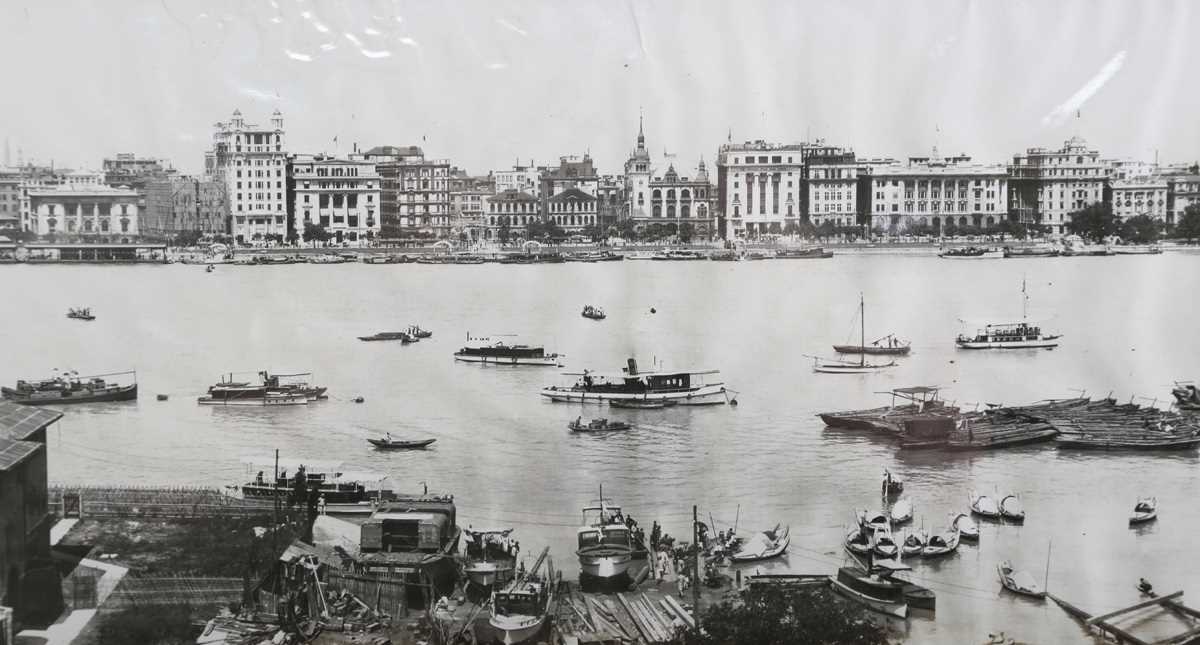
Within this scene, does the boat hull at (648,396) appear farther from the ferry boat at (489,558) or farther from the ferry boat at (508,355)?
the ferry boat at (489,558)

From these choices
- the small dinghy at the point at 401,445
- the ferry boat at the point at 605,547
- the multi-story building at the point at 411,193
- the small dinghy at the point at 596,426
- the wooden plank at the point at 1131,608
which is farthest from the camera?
the multi-story building at the point at 411,193

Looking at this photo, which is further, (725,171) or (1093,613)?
(725,171)

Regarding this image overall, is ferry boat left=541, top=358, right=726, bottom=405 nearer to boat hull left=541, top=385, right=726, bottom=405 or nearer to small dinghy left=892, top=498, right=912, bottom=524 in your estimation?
boat hull left=541, top=385, right=726, bottom=405

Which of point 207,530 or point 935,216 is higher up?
point 935,216

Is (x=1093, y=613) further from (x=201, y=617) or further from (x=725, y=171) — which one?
(x=725, y=171)

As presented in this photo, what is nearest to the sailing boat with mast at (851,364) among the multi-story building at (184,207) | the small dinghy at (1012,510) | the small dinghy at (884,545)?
the small dinghy at (1012,510)

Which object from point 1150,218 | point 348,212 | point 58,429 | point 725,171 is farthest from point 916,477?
point 348,212

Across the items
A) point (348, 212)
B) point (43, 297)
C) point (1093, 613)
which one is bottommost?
point (1093, 613)

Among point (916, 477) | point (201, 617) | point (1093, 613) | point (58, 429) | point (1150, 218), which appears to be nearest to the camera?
point (201, 617)
